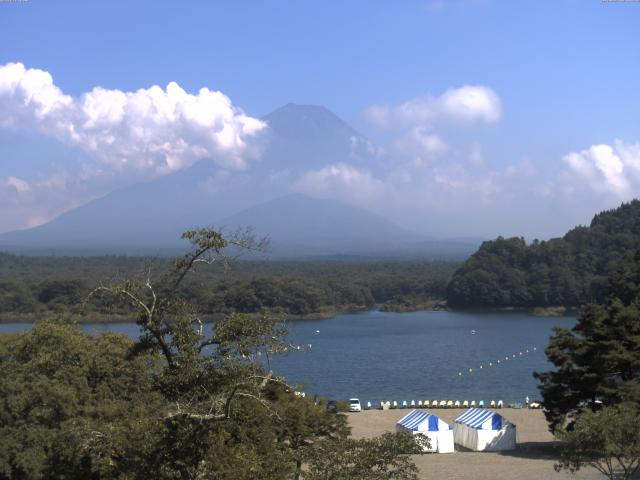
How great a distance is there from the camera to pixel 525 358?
3591cm

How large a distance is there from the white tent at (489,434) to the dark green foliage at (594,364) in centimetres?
109

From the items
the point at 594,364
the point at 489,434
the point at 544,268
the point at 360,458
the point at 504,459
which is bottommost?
the point at 504,459

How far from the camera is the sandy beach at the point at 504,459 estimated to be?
45.0 feet

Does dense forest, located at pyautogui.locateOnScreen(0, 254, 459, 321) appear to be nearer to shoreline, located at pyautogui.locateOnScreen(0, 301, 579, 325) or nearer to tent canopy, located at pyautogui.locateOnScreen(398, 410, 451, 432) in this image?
shoreline, located at pyautogui.locateOnScreen(0, 301, 579, 325)

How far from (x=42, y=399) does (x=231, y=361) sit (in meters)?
7.24

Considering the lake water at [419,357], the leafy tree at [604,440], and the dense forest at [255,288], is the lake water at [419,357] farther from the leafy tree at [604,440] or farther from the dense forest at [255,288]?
the leafy tree at [604,440]

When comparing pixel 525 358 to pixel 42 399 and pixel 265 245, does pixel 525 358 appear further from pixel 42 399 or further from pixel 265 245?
pixel 265 245

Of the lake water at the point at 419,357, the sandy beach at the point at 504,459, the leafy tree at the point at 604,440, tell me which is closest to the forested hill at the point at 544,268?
the lake water at the point at 419,357

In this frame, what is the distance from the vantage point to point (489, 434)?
53.9 feet

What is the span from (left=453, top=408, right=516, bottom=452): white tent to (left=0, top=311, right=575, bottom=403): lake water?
354 centimetres

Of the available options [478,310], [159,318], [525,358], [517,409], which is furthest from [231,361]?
[478,310]

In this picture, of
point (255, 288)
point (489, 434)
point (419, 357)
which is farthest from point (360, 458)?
point (255, 288)

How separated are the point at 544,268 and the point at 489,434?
47586 mm

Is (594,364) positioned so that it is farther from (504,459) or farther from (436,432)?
(436,432)
